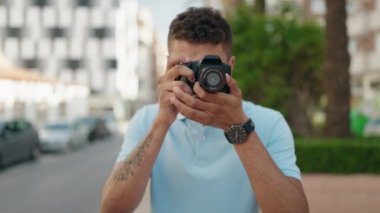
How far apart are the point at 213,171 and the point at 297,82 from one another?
12.0 m

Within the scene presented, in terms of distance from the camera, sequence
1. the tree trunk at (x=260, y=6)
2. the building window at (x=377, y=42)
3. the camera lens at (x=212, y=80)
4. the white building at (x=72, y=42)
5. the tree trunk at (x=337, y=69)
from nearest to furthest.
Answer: the camera lens at (x=212, y=80)
the tree trunk at (x=337, y=69)
the tree trunk at (x=260, y=6)
the building window at (x=377, y=42)
the white building at (x=72, y=42)

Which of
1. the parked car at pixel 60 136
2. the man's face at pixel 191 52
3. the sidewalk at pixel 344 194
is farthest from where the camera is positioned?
the parked car at pixel 60 136

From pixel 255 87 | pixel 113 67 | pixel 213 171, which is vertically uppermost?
pixel 213 171

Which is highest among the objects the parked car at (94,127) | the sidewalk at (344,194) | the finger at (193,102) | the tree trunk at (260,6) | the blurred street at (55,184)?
the tree trunk at (260,6)

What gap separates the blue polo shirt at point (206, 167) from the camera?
6.77 feet

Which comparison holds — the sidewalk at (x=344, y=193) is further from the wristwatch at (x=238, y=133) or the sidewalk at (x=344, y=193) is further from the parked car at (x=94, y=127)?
the parked car at (x=94, y=127)

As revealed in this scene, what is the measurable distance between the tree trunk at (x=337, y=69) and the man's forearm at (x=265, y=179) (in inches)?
363

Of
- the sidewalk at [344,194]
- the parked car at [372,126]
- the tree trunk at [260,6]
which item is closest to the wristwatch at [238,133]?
the sidewalk at [344,194]

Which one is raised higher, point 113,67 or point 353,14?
point 353,14

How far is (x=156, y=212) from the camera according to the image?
214 cm

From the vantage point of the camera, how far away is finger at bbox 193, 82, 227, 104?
6.14 feet

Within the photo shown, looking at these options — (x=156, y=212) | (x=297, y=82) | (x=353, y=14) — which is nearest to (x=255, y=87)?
(x=297, y=82)

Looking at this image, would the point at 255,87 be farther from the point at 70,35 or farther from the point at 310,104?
the point at 70,35

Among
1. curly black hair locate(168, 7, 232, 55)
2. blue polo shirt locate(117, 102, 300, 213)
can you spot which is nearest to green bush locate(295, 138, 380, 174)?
blue polo shirt locate(117, 102, 300, 213)
